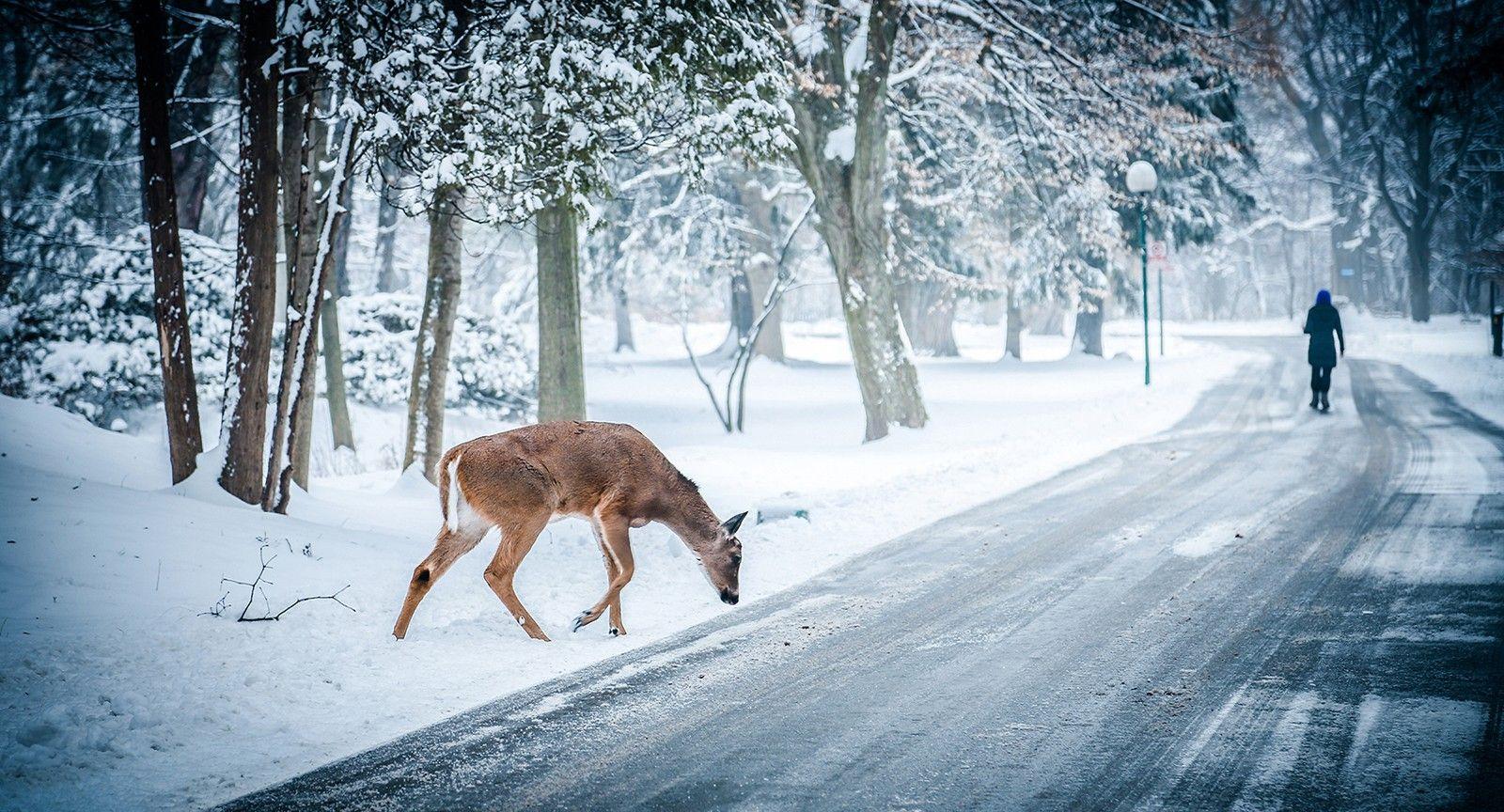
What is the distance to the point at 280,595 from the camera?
7.09m

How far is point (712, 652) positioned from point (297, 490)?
6.23 metres

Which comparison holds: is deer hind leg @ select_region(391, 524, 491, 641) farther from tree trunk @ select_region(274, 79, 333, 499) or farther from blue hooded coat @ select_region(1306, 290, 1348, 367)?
blue hooded coat @ select_region(1306, 290, 1348, 367)

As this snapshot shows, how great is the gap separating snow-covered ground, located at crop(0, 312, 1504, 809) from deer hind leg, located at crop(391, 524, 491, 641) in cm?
15

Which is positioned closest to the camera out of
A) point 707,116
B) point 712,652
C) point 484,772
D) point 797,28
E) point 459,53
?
point 484,772

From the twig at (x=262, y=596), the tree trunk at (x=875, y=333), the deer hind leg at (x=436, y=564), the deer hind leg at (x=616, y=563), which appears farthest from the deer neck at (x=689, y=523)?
the tree trunk at (x=875, y=333)

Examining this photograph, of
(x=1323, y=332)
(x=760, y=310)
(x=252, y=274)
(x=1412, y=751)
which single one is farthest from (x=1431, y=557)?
(x=760, y=310)

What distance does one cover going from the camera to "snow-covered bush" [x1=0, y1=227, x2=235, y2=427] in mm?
17359

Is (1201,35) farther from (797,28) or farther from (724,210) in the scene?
(724,210)

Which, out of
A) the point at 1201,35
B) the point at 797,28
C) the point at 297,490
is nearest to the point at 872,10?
the point at 797,28

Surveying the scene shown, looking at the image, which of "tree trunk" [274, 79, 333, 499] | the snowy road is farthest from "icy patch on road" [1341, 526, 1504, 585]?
"tree trunk" [274, 79, 333, 499]

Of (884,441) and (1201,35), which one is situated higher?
(1201,35)

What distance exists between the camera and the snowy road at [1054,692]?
171 inches

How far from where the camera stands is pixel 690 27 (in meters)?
9.62

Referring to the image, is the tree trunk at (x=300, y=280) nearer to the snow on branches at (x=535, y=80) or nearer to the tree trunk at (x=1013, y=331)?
the snow on branches at (x=535, y=80)
